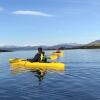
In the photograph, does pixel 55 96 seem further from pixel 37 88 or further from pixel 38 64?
pixel 38 64

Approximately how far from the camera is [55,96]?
20.0 metres

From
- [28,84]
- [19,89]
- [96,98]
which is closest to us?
[96,98]

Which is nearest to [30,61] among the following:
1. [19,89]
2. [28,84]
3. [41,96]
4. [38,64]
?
[38,64]

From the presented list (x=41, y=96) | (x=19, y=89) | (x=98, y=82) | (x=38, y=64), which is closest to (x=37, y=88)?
(x=19, y=89)

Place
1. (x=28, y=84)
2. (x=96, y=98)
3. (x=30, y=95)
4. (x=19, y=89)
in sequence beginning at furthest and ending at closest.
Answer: (x=28, y=84)
(x=19, y=89)
(x=30, y=95)
(x=96, y=98)

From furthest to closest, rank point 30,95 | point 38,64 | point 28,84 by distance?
point 38,64, point 28,84, point 30,95

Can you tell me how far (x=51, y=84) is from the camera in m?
25.0

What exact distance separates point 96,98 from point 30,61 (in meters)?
20.9

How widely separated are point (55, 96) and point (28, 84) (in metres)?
5.43

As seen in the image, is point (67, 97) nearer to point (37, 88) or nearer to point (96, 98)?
point (96, 98)

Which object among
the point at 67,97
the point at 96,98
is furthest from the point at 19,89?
→ the point at 96,98

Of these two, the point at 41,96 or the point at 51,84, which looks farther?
the point at 51,84

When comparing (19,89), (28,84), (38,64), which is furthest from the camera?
(38,64)

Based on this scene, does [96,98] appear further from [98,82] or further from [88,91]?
[98,82]
